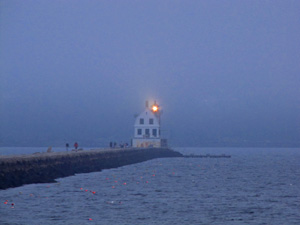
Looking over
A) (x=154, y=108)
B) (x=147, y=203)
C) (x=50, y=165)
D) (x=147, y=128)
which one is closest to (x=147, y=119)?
(x=147, y=128)

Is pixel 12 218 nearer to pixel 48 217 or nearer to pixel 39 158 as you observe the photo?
pixel 48 217

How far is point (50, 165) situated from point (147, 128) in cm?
5083

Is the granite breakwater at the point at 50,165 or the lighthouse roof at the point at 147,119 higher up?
the lighthouse roof at the point at 147,119

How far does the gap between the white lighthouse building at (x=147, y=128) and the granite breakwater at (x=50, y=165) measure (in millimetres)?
19537

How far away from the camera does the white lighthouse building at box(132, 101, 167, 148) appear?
97.4m

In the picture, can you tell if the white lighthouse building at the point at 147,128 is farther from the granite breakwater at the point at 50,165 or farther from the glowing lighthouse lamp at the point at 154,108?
the granite breakwater at the point at 50,165

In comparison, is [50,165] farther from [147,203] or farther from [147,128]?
[147,128]

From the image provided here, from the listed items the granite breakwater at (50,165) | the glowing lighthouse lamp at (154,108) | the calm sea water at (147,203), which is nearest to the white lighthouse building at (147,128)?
the glowing lighthouse lamp at (154,108)

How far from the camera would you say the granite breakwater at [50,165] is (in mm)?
A: 39019

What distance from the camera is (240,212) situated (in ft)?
98.5

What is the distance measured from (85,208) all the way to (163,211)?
12.9 feet

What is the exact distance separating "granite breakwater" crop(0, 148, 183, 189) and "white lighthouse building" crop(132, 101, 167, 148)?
19.5m

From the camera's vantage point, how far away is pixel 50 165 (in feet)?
155

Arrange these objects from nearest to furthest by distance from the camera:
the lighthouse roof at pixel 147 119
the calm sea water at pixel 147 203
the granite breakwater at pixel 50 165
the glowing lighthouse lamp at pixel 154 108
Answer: the calm sea water at pixel 147 203 < the granite breakwater at pixel 50 165 < the lighthouse roof at pixel 147 119 < the glowing lighthouse lamp at pixel 154 108
